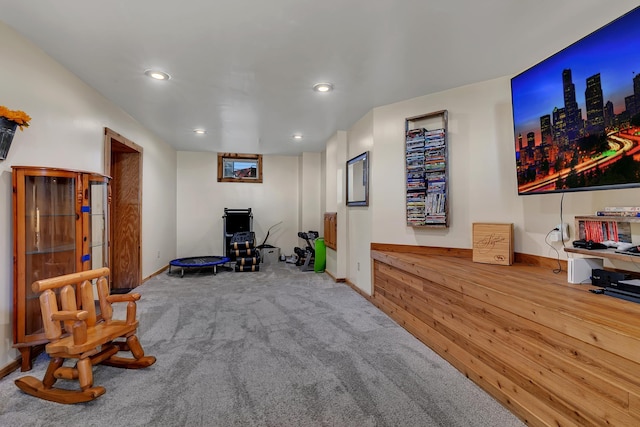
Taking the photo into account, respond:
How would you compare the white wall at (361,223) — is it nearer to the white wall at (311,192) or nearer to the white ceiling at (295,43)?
the white ceiling at (295,43)

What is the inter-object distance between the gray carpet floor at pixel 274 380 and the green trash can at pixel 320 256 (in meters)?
2.20

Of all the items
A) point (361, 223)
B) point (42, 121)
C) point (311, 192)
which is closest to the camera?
point (42, 121)

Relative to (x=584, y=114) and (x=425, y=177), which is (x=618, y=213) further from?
(x=425, y=177)

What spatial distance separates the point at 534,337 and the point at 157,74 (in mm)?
3672

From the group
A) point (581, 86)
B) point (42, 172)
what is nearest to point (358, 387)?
point (581, 86)

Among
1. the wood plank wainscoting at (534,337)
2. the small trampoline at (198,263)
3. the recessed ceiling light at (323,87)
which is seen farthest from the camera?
the small trampoline at (198,263)

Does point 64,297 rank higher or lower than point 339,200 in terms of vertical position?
lower

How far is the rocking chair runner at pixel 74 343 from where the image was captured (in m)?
1.85

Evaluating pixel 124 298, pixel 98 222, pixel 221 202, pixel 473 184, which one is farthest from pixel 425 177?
pixel 221 202

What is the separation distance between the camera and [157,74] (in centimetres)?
285

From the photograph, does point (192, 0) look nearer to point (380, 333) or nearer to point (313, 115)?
point (313, 115)

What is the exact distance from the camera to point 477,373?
2021 millimetres

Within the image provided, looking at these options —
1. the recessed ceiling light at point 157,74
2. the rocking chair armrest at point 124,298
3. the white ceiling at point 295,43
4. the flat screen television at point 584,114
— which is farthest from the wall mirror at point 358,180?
the rocking chair armrest at point 124,298

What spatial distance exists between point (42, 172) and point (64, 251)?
687mm
